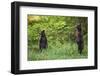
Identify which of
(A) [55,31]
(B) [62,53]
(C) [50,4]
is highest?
(C) [50,4]

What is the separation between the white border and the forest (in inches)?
0.7

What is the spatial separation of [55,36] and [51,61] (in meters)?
0.13

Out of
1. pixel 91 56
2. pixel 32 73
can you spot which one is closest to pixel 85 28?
pixel 91 56

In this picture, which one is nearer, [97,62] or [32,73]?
[32,73]

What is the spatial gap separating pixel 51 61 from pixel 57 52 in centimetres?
6

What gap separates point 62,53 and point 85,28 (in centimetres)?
19

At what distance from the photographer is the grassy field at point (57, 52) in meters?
1.25

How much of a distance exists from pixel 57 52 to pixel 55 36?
0.08m

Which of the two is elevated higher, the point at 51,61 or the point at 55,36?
the point at 55,36

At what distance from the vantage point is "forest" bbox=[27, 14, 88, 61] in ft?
4.10

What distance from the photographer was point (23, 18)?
1.22m

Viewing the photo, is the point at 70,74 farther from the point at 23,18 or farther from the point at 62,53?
the point at 23,18

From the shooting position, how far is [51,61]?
129cm
